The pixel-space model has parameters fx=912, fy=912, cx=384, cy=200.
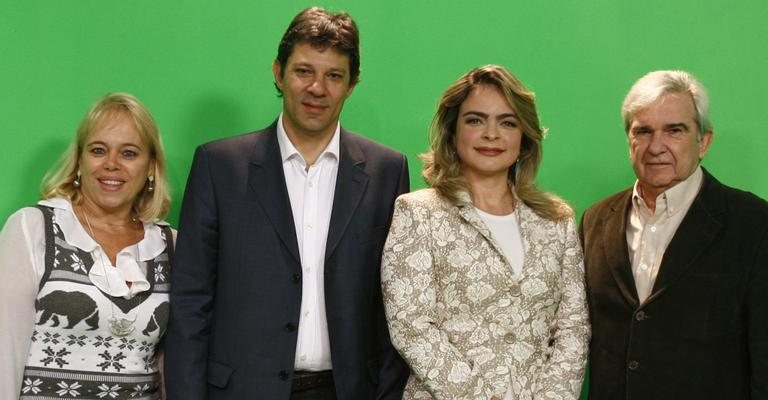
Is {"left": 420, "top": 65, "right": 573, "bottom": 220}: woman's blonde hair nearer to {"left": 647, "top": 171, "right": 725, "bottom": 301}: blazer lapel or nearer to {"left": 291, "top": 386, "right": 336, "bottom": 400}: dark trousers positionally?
{"left": 647, "top": 171, "right": 725, "bottom": 301}: blazer lapel

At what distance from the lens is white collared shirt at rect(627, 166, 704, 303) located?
9.34 feet

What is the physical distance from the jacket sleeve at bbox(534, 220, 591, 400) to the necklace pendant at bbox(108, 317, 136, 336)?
1.22 m

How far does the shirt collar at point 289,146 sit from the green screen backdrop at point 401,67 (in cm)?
56

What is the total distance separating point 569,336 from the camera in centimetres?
273

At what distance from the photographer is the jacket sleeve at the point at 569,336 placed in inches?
104

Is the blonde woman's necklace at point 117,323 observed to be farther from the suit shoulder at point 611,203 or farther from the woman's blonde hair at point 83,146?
the suit shoulder at point 611,203

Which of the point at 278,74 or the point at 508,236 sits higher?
the point at 278,74

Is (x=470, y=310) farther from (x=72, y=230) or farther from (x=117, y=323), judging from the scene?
(x=72, y=230)

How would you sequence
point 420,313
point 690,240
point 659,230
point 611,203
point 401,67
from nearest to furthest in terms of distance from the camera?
point 420,313
point 690,240
point 659,230
point 611,203
point 401,67

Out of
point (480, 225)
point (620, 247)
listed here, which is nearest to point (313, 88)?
point (480, 225)

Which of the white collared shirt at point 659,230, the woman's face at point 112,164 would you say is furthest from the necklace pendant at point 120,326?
the white collared shirt at point 659,230

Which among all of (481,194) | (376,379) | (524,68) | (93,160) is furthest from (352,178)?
(524,68)

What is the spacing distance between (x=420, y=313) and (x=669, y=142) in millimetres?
989

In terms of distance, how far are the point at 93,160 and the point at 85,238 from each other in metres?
0.25
